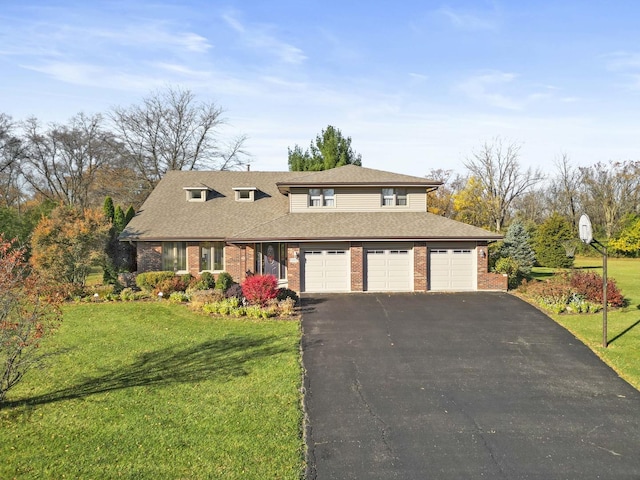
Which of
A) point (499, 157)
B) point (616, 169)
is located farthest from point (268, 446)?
point (616, 169)

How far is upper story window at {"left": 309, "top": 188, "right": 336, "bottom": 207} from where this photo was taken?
77.5 ft

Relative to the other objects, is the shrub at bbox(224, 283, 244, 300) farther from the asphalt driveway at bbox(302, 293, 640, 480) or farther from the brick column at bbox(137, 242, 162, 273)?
the brick column at bbox(137, 242, 162, 273)

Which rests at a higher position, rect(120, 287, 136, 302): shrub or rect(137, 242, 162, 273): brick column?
rect(137, 242, 162, 273): brick column

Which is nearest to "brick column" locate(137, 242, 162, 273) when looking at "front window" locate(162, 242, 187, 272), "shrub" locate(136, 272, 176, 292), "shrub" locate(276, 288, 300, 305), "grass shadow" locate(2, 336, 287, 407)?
"front window" locate(162, 242, 187, 272)

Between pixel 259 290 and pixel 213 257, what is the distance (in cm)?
655

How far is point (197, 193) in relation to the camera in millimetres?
26547

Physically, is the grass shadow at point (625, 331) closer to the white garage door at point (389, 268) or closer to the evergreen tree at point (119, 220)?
the white garage door at point (389, 268)

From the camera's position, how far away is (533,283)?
20.8m

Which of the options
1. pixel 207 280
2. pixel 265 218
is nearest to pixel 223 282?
pixel 207 280

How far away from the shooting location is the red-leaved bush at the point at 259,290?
17.8 metres

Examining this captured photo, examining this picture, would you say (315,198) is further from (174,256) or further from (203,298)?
(203,298)

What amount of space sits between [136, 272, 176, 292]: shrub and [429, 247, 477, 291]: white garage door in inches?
504

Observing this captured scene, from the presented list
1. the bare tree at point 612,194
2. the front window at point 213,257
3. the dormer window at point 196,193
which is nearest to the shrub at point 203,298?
the front window at point 213,257

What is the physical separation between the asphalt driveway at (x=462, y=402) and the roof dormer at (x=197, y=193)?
42.9 feet
